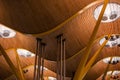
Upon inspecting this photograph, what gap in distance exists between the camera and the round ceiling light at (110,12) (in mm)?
20562

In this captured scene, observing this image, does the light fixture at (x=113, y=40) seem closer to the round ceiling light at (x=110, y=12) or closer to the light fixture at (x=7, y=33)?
the round ceiling light at (x=110, y=12)

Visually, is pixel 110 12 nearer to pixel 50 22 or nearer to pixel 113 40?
pixel 50 22

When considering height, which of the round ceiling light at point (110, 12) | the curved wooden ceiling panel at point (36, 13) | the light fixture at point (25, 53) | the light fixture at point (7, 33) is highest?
the round ceiling light at point (110, 12)

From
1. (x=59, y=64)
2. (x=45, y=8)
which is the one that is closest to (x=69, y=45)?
(x=59, y=64)

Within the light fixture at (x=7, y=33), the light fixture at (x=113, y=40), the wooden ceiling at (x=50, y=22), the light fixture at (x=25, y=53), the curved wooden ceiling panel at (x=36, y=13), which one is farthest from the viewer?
the light fixture at (x=25, y=53)

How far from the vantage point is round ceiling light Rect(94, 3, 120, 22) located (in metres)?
20.6

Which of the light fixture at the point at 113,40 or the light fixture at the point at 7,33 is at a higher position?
the light fixture at the point at 7,33

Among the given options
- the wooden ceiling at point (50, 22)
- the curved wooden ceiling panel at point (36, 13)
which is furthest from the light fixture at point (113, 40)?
the curved wooden ceiling panel at point (36, 13)

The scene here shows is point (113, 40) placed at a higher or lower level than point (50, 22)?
higher

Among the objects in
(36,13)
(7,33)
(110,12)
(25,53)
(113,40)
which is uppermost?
(110,12)

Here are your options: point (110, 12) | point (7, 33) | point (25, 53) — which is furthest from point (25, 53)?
point (110, 12)

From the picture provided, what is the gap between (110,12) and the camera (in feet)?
72.9

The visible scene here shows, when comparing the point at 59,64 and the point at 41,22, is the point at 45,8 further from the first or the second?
the point at 59,64

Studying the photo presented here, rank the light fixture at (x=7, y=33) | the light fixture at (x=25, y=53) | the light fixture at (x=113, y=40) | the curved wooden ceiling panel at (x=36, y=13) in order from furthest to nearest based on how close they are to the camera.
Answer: the light fixture at (x=25, y=53) → the light fixture at (x=113, y=40) → the light fixture at (x=7, y=33) → the curved wooden ceiling panel at (x=36, y=13)
